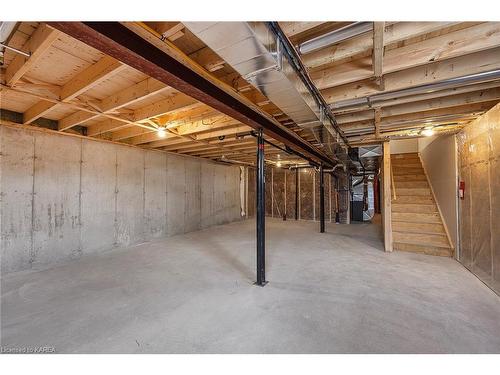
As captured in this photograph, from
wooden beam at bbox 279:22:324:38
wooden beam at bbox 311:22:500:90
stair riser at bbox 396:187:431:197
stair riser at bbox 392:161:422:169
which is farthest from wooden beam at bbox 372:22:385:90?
stair riser at bbox 392:161:422:169

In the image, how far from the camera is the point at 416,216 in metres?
4.43

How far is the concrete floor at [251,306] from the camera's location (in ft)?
5.22

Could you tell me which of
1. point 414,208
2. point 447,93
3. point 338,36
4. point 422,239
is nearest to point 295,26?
point 338,36

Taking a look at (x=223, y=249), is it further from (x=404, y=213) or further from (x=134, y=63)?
(x=404, y=213)

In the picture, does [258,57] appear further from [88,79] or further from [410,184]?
[410,184]

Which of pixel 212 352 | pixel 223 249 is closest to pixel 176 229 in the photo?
pixel 223 249

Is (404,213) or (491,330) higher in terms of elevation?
(404,213)

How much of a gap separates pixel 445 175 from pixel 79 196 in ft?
22.1

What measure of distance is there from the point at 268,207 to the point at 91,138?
21.1ft

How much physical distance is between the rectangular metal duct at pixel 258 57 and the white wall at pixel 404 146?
7.28 meters

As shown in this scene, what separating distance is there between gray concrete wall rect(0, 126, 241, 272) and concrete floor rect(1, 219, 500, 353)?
48 centimetres

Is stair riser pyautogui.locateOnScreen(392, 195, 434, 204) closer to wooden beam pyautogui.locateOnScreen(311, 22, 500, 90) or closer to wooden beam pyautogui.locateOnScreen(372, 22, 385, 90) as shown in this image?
wooden beam pyautogui.locateOnScreen(311, 22, 500, 90)

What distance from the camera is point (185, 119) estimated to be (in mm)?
3186

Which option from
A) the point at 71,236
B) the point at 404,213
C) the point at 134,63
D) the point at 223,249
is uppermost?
the point at 134,63
